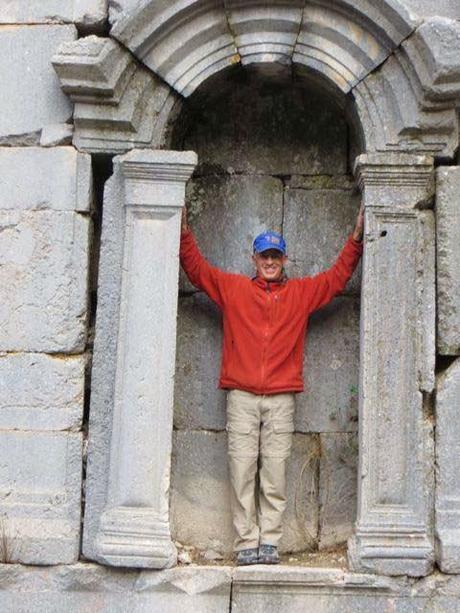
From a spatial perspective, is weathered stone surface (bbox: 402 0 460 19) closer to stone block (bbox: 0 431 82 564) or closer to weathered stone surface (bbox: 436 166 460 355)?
weathered stone surface (bbox: 436 166 460 355)

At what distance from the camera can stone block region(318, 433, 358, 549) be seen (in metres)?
6.17

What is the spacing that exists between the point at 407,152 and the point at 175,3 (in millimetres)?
1544

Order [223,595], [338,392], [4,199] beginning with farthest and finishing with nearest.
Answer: [338,392] < [4,199] < [223,595]

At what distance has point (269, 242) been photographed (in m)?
6.00

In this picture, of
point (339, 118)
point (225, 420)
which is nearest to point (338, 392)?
point (225, 420)

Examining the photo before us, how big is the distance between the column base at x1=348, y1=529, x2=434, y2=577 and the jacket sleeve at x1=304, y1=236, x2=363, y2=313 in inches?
54.3

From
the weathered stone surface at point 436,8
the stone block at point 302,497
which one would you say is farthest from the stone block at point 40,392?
the weathered stone surface at point 436,8

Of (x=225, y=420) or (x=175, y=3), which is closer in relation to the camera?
(x=175, y=3)

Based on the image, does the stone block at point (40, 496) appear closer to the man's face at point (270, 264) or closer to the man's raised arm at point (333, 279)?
the man's face at point (270, 264)

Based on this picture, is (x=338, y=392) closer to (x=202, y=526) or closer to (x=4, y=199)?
(x=202, y=526)

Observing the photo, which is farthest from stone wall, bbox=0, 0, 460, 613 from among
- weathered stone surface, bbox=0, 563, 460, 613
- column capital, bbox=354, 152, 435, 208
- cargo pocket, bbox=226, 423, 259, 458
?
cargo pocket, bbox=226, 423, 259, 458

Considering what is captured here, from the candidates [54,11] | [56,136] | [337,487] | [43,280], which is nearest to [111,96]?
[56,136]

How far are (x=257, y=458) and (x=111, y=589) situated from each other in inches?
43.7

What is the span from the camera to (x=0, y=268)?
5.88 metres
